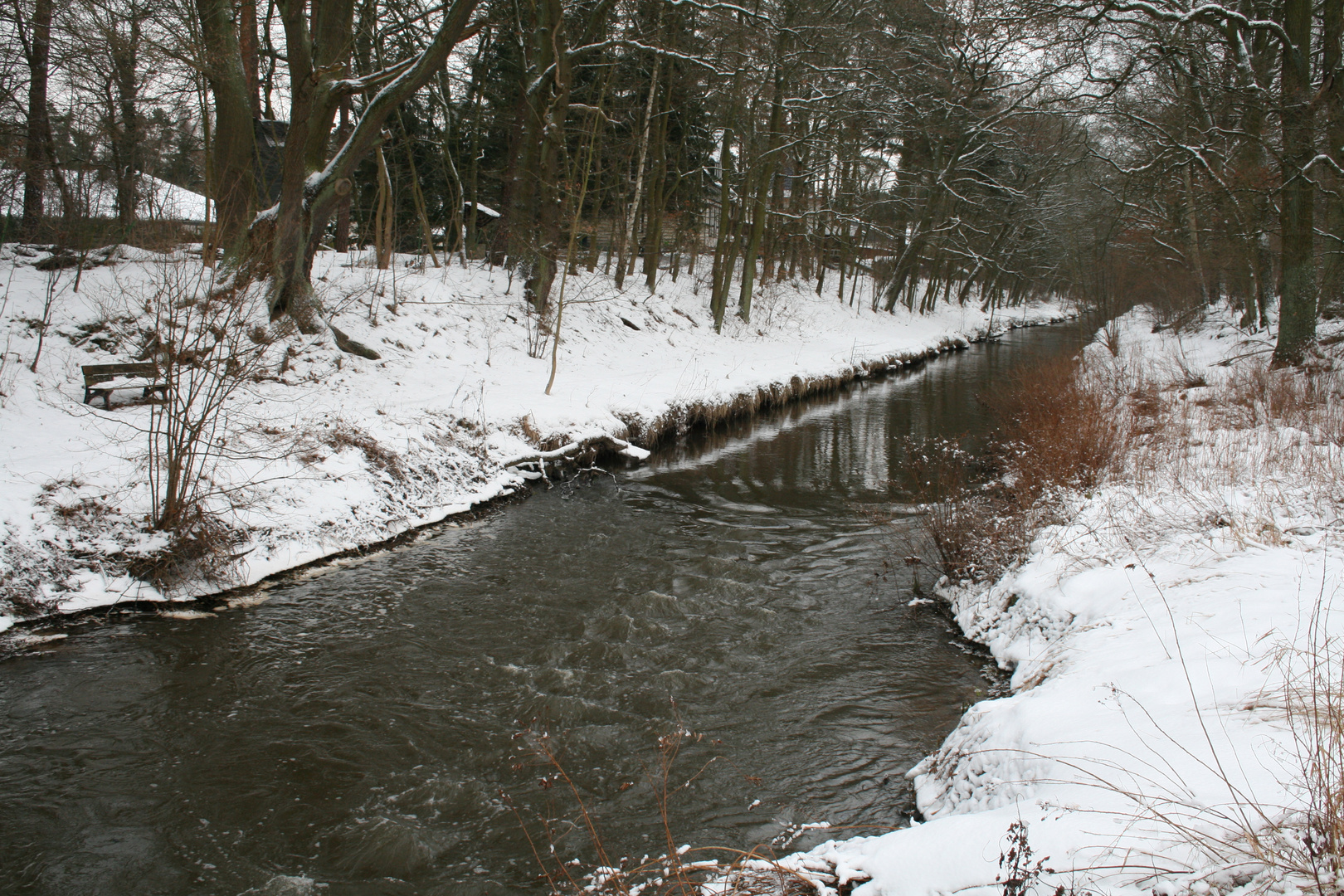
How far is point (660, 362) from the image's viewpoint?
60.2ft

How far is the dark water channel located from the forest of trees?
3458 mm

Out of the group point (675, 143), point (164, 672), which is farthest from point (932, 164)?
point (164, 672)

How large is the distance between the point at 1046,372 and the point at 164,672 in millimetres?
14943

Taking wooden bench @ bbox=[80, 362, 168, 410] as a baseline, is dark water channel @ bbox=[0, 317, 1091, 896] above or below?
below

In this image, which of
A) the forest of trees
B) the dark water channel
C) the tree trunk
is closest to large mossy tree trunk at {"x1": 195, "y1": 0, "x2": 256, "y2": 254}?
the forest of trees

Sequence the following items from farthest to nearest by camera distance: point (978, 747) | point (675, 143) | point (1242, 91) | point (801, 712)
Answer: point (675, 143)
point (1242, 91)
point (801, 712)
point (978, 747)

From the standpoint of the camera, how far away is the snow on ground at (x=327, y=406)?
22.4 ft

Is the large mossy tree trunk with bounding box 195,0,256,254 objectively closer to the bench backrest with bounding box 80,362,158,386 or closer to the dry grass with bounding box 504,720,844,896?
the bench backrest with bounding box 80,362,158,386

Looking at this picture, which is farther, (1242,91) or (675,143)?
(675,143)

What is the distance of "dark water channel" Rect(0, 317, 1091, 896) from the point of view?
392 centimetres

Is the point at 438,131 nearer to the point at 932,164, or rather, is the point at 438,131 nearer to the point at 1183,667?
the point at 932,164

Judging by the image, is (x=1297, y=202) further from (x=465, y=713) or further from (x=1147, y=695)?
(x=465, y=713)

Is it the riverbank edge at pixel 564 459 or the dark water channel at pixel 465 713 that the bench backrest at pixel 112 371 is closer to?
the riverbank edge at pixel 564 459

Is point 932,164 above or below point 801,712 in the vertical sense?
above
